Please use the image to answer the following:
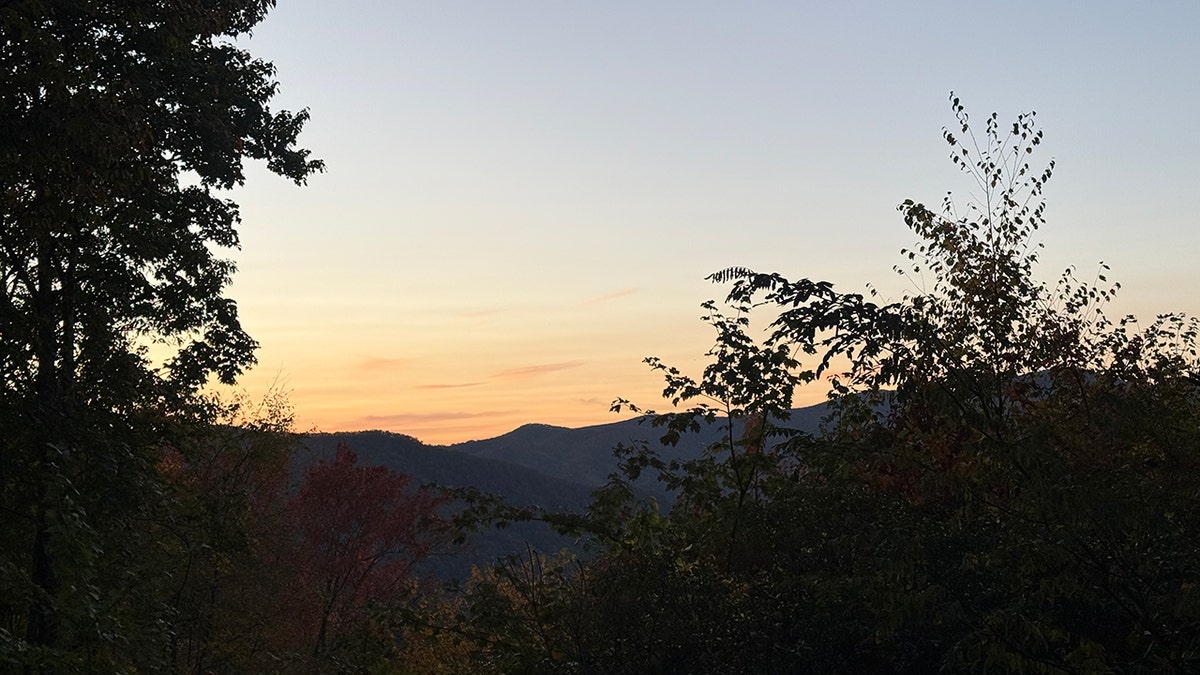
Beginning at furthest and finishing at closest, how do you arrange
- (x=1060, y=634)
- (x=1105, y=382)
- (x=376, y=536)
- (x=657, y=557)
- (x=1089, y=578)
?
(x=376, y=536), (x=1105, y=382), (x=657, y=557), (x=1089, y=578), (x=1060, y=634)

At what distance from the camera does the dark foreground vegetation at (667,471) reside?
22.3 feet

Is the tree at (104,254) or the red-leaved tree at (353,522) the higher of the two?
the tree at (104,254)

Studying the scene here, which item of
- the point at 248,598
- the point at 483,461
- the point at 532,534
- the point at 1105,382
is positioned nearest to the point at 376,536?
the point at 248,598

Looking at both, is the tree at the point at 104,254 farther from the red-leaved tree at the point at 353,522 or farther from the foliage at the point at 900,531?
the red-leaved tree at the point at 353,522

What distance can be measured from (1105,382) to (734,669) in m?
9.45

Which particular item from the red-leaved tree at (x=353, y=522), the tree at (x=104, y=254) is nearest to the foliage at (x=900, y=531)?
the tree at (x=104, y=254)

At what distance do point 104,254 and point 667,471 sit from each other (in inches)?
357

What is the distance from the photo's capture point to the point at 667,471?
12375mm

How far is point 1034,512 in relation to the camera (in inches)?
274

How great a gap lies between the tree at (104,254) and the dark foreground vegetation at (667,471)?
54 millimetres

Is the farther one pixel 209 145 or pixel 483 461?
pixel 483 461

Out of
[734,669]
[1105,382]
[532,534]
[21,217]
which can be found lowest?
[532,534]

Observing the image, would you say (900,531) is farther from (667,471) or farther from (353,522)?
(353,522)

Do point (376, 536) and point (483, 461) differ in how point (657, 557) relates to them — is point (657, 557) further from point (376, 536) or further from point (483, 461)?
point (483, 461)
